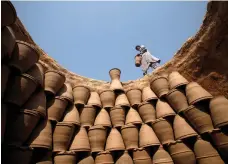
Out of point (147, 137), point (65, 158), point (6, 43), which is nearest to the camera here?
point (6, 43)

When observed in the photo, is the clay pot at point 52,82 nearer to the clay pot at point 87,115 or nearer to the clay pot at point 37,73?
the clay pot at point 37,73

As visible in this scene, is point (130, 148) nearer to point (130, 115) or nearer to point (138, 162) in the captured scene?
point (138, 162)

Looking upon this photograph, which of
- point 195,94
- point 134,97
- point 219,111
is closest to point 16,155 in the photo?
point 134,97

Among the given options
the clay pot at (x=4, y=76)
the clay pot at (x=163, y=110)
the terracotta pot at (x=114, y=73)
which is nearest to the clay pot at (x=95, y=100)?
the terracotta pot at (x=114, y=73)

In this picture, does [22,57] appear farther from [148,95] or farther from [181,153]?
[181,153]

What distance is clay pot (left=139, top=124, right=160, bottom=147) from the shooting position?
12.8 ft

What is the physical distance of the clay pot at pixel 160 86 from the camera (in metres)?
4.53

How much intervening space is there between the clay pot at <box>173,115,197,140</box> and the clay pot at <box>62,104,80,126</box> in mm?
2008

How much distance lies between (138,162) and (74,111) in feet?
5.55

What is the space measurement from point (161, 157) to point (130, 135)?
2.50ft

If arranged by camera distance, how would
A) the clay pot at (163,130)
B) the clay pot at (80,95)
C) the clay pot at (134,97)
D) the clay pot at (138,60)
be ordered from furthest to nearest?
the clay pot at (138,60) < the clay pot at (134,97) < the clay pot at (80,95) < the clay pot at (163,130)

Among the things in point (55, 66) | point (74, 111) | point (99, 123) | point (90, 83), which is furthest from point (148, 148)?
point (55, 66)

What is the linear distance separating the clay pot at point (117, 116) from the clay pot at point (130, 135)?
182 millimetres

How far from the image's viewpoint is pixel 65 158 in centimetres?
360
